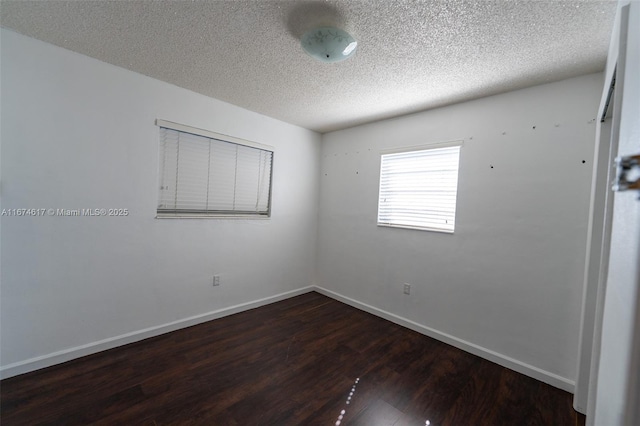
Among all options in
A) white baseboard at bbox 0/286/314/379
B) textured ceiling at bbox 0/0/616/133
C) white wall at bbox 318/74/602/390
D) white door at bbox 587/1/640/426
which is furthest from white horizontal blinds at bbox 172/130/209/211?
white door at bbox 587/1/640/426

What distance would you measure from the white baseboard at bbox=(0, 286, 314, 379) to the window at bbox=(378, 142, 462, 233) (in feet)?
7.07

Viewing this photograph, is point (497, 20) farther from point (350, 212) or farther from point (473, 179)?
point (350, 212)

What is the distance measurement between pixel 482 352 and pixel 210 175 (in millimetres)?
3360

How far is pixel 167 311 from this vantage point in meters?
2.58

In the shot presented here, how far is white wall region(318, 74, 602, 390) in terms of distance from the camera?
1996mm

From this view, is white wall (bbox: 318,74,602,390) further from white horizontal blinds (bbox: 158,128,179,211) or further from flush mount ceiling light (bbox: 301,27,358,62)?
white horizontal blinds (bbox: 158,128,179,211)

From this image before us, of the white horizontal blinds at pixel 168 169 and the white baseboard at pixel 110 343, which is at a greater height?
the white horizontal blinds at pixel 168 169

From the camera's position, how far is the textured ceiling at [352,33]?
4.74 feet

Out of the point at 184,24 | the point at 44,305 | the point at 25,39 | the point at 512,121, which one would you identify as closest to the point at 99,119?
the point at 25,39

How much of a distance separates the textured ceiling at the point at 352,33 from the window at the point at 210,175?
1.88 ft

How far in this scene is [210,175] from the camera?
287cm

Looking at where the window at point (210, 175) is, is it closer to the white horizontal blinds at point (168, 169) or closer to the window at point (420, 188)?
the white horizontal blinds at point (168, 169)

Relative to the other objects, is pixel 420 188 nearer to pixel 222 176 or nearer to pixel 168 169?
pixel 222 176

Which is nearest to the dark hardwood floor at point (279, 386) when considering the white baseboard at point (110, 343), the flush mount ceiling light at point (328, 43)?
the white baseboard at point (110, 343)
